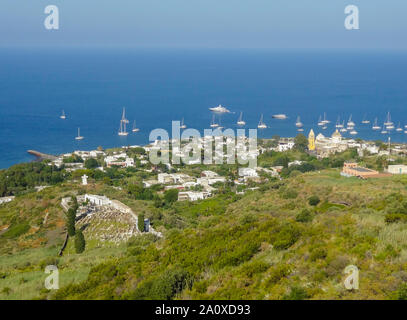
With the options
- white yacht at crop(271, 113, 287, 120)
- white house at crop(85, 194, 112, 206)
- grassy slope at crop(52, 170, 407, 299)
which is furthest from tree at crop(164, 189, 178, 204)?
white yacht at crop(271, 113, 287, 120)

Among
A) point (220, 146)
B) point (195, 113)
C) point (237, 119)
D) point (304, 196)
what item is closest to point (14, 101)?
point (195, 113)

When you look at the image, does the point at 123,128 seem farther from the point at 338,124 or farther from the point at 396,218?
the point at 396,218

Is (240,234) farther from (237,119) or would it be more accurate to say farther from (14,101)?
(14,101)

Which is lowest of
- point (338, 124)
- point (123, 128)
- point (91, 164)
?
point (91, 164)

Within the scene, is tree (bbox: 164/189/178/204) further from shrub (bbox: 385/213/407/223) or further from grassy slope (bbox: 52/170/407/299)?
shrub (bbox: 385/213/407/223)

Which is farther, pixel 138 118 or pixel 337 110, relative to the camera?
pixel 337 110

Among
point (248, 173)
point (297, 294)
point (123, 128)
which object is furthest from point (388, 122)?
point (297, 294)

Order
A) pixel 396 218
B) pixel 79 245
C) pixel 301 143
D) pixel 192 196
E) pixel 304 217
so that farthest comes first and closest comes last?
1. pixel 301 143
2. pixel 192 196
3. pixel 79 245
4. pixel 304 217
5. pixel 396 218

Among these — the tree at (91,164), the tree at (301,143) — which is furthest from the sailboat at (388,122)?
the tree at (91,164)
